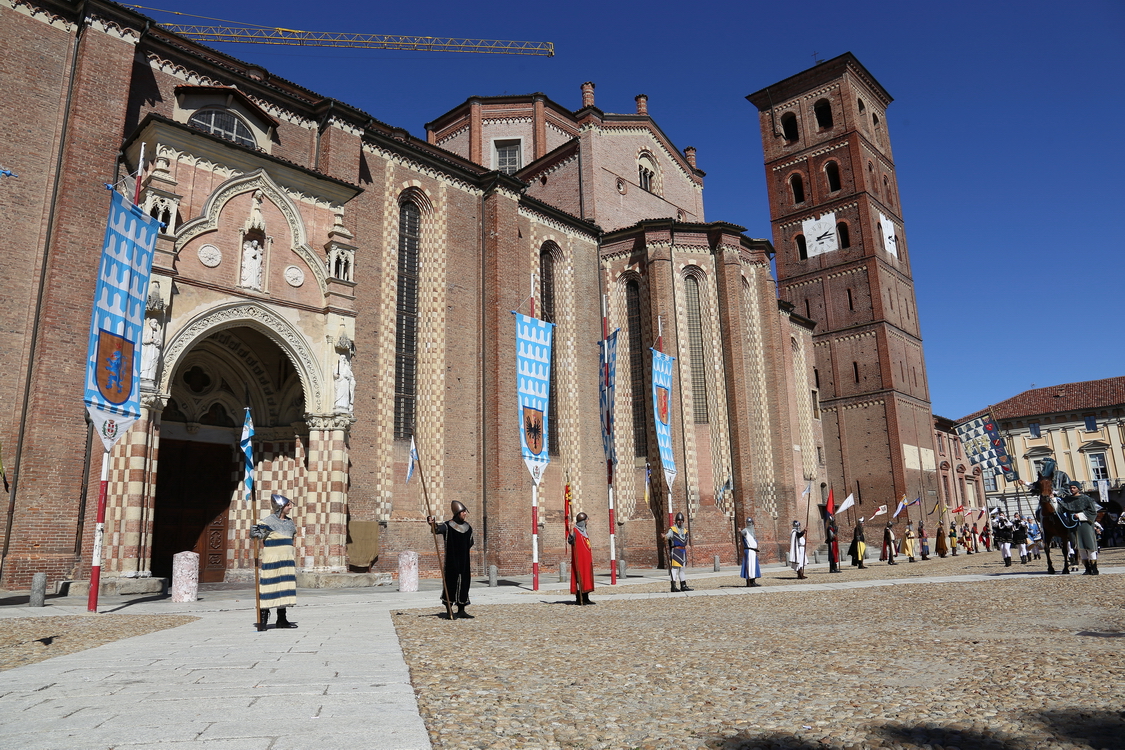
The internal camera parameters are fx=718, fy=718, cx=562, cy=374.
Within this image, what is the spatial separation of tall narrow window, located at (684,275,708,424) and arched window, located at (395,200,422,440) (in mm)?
12581

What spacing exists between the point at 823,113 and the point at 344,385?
4282 centimetres

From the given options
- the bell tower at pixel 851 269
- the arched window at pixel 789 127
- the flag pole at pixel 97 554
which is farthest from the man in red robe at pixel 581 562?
the arched window at pixel 789 127

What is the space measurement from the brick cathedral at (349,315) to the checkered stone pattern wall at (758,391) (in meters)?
0.15

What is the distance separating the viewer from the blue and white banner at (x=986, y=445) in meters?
28.0

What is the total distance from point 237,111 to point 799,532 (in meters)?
20.1

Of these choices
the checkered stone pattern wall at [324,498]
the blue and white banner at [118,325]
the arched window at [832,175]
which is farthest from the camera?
the arched window at [832,175]

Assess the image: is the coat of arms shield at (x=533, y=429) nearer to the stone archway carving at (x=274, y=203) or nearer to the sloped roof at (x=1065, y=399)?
the stone archway carving at (x=274, y=203)

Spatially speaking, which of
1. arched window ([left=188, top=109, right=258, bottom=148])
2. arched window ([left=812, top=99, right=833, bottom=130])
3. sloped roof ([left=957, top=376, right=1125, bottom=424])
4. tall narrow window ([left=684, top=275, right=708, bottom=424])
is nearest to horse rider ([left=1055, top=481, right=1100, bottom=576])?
tall narrow window ([left=684, top=275, right=708, bottom=424])

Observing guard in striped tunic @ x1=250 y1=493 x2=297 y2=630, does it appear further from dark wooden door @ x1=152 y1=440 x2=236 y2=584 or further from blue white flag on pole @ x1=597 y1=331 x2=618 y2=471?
dark wooden door @ x1=152 y1=440 x2=236 y2=584

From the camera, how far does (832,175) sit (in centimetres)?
4856

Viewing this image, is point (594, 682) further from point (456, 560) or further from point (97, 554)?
point (97, 554)

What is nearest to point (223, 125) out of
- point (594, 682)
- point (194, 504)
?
point (194, 504)

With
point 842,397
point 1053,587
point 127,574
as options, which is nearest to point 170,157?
point 127,574

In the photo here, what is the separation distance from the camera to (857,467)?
43875 mm
